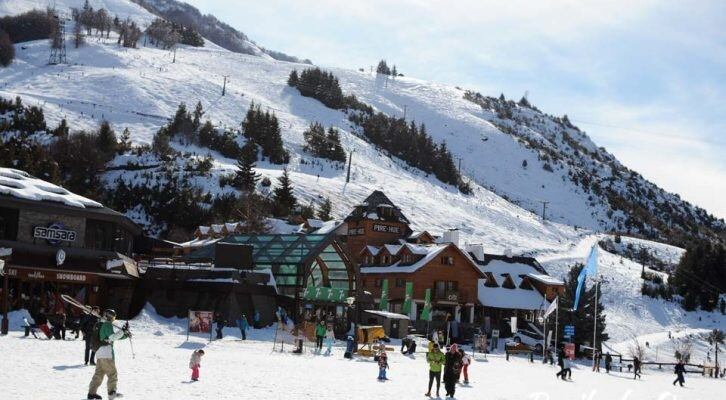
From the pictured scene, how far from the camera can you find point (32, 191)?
42906mm

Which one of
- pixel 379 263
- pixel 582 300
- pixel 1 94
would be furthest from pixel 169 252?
pixel 1 94

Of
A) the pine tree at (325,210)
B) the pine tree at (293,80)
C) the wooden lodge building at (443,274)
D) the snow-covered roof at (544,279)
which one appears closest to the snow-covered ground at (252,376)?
the wooden lodge building at (443,274)

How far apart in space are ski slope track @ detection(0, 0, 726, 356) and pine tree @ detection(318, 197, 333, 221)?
4.19 feet

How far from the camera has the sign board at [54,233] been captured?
138 feet

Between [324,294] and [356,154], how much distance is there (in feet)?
237

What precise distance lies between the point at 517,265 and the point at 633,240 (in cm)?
5314

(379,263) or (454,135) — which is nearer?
(379,263)

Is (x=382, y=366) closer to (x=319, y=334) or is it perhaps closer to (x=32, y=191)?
(x=319, y=334)

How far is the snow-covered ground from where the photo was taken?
62.4 ft

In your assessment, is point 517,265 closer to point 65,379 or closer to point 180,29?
point 65,379

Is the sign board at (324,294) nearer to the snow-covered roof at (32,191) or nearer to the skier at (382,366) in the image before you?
the snow-covered roof at (32,191)

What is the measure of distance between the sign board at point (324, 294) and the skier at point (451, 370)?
2587cm

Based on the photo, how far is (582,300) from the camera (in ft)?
202

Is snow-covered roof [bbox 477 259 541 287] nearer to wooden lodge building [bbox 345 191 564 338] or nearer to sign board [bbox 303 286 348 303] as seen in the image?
wooden lodge building [bbox 345 191 564 338]
